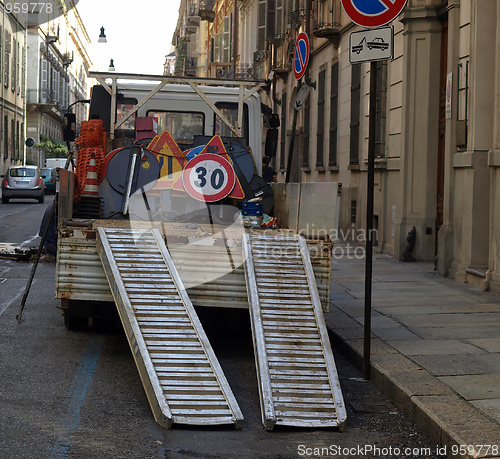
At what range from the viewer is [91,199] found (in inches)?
325

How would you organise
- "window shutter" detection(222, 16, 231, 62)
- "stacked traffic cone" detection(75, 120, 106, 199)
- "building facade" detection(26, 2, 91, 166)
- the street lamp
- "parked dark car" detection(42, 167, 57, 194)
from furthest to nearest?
1. "building facade" detection(26, 2, 91, 166)
2. "parked dark car" detection(42, 167, 57, 194)
3. "window shutter" detection(222, 16, 231, 62)
4. the street lamp
5. "stacked traffic cone" detection(75, 120, 106, 199)

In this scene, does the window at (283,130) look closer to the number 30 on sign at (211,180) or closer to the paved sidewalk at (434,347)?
the paved sidewalk at (434,347)

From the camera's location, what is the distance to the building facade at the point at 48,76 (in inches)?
2370

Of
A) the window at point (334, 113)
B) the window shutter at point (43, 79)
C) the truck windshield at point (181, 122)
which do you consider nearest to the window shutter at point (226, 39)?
the window at point (334, 113)

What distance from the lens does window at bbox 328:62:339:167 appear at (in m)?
19.8

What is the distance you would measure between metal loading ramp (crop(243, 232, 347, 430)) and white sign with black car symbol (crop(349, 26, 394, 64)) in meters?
1.61

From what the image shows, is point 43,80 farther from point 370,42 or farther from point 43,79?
point 370,42

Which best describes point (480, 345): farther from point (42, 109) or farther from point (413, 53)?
point (42, 109)

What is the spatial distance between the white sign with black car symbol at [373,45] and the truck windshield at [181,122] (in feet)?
14.1

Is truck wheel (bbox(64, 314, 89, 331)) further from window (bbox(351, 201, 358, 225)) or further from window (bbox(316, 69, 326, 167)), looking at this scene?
window (bbox(316, 69, 326, 167))

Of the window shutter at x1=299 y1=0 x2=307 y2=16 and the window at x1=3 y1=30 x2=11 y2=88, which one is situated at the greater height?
the window at x1=3 y1=30 x2=11 y2=88

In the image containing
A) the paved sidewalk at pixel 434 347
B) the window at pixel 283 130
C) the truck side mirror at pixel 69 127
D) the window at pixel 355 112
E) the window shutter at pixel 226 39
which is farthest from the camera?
the window shutter at pixel 226 39

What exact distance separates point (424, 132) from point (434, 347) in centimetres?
762

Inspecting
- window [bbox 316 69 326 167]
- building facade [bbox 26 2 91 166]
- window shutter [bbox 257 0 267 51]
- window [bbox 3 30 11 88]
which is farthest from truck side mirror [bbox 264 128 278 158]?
building facade [bbox 26 2 91 166]
